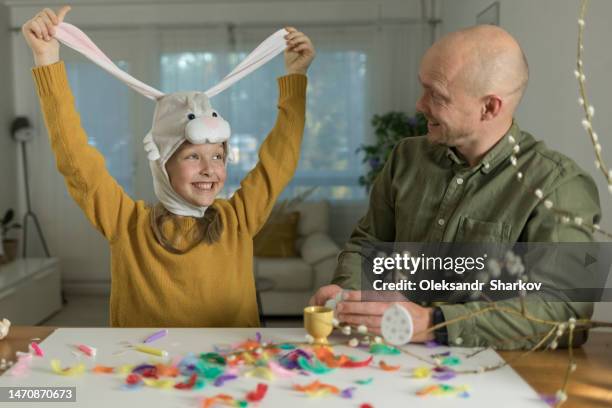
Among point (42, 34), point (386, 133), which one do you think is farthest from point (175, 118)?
point (386, 133)

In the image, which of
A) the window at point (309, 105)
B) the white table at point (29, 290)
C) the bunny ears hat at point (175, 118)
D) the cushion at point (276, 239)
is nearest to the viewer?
the bunny ears hat at point (175, 118)

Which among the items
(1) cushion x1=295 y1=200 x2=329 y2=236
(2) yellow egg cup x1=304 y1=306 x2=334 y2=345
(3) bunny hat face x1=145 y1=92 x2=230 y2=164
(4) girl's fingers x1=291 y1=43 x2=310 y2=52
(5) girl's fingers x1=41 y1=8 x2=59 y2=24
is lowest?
(1) cushion x1=295 y1=200 x2=329 y2=236

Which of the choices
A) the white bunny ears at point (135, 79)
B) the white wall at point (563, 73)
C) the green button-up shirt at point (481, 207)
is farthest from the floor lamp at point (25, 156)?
the green button-up shirt at point (481, 207)

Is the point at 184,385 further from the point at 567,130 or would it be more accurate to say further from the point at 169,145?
the point at 567,130

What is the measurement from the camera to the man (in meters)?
1.50

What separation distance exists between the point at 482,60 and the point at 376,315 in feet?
2.37

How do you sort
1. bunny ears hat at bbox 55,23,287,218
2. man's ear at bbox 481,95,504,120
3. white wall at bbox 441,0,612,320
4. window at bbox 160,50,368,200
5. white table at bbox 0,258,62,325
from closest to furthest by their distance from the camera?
man's ear at bbox 481,95,504,120 → bunny ears hat at bbox 55,23,287,218 → white wall at bbox 441,0,612,320 → white table at bbox 0,258,62,325 → window at bbox 160,50,368,200

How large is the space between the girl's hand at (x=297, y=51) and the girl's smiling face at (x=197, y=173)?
0.35m

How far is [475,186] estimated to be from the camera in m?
1.78

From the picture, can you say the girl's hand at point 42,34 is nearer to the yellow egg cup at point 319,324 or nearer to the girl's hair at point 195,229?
the girl's hair at point 195,229

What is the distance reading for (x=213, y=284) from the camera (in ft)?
6.30

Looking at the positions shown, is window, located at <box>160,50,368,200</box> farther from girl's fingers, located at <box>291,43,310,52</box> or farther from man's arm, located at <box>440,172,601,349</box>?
man's arm, located at <box>440,172,601,349</box>

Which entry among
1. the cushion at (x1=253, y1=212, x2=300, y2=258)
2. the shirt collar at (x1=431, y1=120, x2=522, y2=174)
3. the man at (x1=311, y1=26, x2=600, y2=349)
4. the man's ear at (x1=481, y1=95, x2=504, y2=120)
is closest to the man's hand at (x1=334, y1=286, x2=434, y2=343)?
the man at (x1=311, y1=26, x2=600, y2=349)

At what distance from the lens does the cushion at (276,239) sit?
573cm
